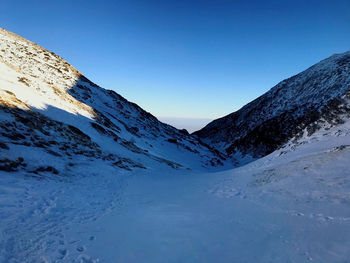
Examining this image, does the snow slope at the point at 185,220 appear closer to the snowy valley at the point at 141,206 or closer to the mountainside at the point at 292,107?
the snowy valley at the point at 141,206

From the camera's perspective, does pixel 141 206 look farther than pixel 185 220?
Yes

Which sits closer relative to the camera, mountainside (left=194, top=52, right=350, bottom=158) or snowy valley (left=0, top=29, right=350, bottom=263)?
snowy valley (left=0, top=29, right=350, bottom=263)

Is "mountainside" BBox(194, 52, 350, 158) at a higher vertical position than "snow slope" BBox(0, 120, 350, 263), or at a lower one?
higher

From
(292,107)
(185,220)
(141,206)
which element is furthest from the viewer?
(292,107)

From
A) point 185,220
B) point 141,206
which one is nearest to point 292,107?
point 141,206

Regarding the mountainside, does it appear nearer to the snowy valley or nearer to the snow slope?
the snowy valley

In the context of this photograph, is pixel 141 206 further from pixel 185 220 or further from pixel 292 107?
pixel 292 107

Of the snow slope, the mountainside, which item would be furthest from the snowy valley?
the mountainside

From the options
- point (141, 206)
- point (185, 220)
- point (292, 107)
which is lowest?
point (141, 206)

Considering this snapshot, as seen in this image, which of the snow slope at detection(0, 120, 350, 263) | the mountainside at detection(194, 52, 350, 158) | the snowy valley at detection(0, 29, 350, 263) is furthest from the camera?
the mountainside at detection(194, 52, 350, 158)

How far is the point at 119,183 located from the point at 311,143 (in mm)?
16090

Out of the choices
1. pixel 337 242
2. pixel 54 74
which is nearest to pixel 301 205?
pixel 337 242

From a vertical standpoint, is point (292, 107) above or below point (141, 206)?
above

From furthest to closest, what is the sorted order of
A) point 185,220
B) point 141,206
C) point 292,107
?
point 292,107, point 141,206, point 185,220
